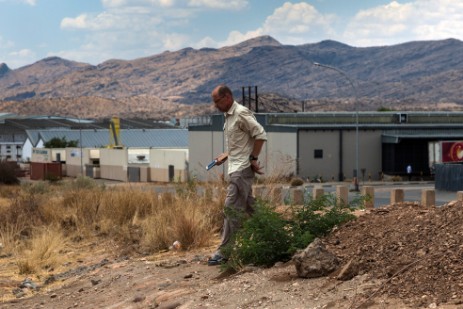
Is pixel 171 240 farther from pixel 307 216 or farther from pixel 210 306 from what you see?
pixel 210 306

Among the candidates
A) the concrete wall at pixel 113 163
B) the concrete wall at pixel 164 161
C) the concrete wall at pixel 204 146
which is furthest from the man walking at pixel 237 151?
the concrete wall at pixel 113 163

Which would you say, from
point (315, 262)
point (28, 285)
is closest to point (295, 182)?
point (28, 285)

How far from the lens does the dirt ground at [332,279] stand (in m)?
6.61

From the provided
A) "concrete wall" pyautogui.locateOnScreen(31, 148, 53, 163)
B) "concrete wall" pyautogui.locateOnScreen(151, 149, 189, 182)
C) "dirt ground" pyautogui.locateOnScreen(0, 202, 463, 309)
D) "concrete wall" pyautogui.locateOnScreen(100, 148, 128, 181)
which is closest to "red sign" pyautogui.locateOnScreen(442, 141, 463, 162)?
"concrete wall" pyautogui.locateOnScreen(151, 149, 189, 182)

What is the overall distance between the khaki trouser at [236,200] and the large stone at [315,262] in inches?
71.2

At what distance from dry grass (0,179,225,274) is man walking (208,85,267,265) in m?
2.20

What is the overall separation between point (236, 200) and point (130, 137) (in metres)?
89.5

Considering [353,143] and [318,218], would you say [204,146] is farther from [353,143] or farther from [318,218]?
[318,218]

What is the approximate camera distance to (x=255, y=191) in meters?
13.8

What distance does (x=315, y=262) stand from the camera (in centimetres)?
765

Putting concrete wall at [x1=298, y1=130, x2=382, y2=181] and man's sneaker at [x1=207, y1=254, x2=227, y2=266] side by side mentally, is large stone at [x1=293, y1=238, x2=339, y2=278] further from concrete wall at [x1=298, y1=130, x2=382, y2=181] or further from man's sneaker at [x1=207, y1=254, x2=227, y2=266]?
concrete wall at [x1=298, y1=130, x2=382, y2=181]

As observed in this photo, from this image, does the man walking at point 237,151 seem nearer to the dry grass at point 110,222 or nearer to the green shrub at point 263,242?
the green shrub at point 263,242

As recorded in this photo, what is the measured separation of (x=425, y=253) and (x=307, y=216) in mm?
2130

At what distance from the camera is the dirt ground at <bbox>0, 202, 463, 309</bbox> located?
661 centimetres
